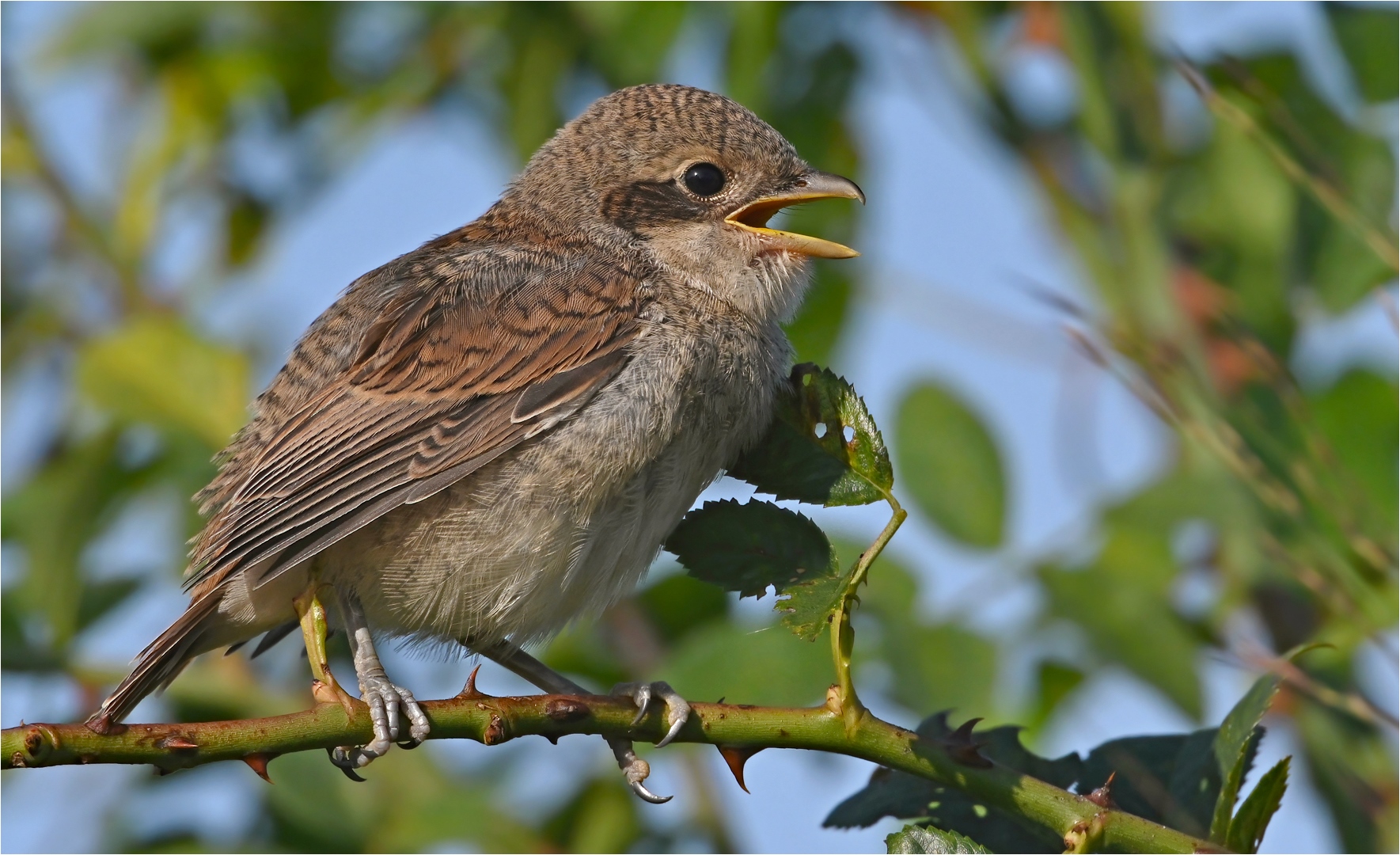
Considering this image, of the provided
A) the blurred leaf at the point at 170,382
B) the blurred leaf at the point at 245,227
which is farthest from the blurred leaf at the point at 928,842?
the blurred leaf at the point at 245,227

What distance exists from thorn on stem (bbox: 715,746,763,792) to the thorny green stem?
16 cm

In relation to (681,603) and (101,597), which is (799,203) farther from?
(101,597)

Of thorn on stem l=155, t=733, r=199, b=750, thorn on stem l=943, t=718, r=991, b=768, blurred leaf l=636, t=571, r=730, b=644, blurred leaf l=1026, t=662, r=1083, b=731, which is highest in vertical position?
blurred leaf l=636, t=571, r=730, b=644

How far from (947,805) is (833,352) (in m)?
1.78

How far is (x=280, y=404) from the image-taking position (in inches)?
136

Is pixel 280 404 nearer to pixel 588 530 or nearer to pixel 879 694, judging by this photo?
pixel 588 530

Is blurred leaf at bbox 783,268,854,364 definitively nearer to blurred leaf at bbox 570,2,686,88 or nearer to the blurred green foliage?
the blurred green foliage

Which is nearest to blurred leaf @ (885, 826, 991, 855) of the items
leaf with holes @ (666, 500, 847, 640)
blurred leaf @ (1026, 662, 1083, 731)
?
leaf with holes @ (666, 500, 847, 640)

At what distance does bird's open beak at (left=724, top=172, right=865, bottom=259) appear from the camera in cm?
346

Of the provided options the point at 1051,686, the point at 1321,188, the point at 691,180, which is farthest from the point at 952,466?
the point at 1321,188

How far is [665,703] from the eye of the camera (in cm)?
252

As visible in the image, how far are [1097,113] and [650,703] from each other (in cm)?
188

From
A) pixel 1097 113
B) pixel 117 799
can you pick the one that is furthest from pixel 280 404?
pixel 1097 113

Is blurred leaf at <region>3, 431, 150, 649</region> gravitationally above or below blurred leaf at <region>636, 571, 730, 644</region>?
above
